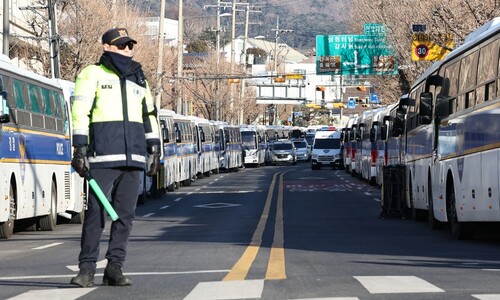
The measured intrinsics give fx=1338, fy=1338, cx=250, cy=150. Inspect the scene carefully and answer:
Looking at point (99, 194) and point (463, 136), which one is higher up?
point (463, 136)

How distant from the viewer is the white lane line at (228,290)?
35.8 ft

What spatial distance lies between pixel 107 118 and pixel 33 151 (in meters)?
13.1

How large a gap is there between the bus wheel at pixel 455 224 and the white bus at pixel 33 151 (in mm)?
7207

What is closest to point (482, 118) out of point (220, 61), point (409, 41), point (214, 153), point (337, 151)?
point (409, 41)

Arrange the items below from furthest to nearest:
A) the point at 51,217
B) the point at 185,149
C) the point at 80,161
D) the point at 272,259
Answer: the point at 185,149 < the point at 51,217 < the point at 272,259 < the point at 80,161

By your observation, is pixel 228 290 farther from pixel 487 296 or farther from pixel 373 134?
pixel 373 134

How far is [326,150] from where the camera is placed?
80250mm

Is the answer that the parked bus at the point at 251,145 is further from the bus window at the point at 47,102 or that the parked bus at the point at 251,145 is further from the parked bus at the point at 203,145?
the bus window at the point at 47,102


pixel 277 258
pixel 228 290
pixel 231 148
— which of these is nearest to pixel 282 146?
pixel 231 148

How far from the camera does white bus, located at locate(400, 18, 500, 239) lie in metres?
18.5

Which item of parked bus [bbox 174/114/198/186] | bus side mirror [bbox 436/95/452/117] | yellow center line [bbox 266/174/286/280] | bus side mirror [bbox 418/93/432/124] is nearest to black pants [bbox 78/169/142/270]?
yellow center line [bbox 266/174/286/280]

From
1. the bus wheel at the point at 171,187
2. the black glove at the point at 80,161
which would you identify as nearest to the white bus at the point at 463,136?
the black glove at the point at 80,161

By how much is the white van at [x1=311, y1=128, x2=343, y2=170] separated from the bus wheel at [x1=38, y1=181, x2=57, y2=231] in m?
53.3

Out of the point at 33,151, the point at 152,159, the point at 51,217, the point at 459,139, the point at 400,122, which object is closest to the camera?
the point at 152,159
